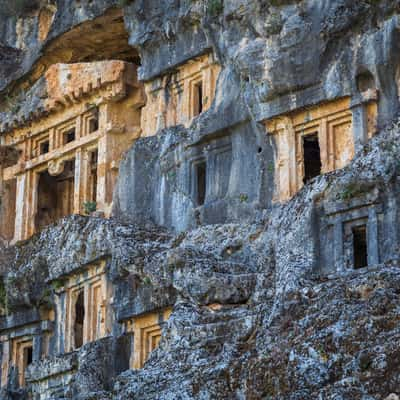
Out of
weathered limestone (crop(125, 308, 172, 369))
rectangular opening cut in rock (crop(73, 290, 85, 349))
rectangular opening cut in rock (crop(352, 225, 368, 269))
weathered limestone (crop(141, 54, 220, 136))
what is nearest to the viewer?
rectangular opening cut in rock (crop(352, 225, 368, 269))

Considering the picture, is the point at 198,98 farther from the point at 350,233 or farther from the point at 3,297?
the point at 350,233

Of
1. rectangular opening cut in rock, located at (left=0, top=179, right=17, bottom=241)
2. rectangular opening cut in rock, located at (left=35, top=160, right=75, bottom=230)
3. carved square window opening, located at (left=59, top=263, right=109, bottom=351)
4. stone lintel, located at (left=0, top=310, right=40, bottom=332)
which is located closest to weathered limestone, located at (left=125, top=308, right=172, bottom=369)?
carved square window opening, located at (left=59, top=263, right=109, bottom=351)

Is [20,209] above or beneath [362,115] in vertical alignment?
above

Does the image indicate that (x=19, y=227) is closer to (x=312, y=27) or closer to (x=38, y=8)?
(x=38, y=8)

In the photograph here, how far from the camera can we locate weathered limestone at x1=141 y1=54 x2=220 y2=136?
3241cm

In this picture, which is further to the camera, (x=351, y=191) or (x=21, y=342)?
(x=21, y=342)

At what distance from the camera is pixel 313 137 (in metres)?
28.4

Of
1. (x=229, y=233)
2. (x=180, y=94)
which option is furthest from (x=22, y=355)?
(x=229, y=233)

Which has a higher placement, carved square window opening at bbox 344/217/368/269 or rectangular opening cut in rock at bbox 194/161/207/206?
rectangular opening cut in rock at bbox 194/161/207/206

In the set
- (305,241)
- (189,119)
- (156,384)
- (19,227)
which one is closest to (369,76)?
(305,241)

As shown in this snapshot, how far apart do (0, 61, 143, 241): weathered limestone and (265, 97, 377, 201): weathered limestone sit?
7683 millimetres

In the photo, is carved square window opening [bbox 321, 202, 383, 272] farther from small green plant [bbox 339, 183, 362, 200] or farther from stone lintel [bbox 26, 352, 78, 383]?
stone lintel [bbox 26, 352, 78, 383]

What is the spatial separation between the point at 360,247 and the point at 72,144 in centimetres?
1479

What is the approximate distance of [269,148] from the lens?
1132 inches
